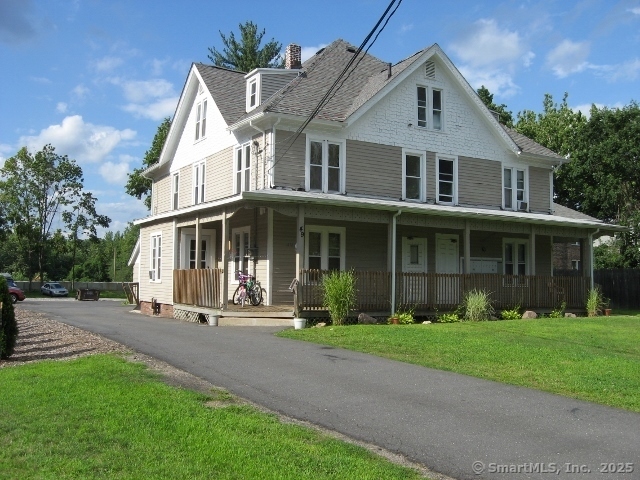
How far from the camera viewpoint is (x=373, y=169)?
2288 centimetres

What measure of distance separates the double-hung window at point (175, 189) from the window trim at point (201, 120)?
2.79 meters

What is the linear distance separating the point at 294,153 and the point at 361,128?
2.84 meters


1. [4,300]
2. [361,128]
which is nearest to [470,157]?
[361,128]

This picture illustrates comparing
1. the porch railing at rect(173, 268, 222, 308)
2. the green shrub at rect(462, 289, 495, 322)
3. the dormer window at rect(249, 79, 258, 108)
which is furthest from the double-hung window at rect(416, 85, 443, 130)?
the porch railing at rect(173, 268, 222, 308)

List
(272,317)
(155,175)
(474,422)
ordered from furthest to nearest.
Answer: (155,175), (272,317), (474,422)

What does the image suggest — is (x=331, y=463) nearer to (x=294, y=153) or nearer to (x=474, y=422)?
(x=474, y=422)

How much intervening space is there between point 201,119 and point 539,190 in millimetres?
14282

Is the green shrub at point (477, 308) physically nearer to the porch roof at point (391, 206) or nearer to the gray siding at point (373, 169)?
the porch roof at point (391, 206)

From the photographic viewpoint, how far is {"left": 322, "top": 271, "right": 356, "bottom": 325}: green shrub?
18.1m

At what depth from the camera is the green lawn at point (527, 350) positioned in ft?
32.8

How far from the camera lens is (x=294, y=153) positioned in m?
21.3

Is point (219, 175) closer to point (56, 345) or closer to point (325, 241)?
point (325, 241)

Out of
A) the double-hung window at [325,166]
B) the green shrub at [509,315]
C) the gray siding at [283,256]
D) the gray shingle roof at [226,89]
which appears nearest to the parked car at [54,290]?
the gray shingle roof at [226,89]

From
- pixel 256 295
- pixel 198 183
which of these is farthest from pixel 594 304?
pixel 198 183
